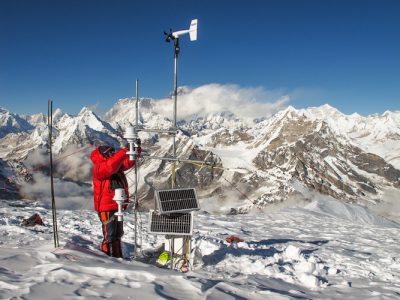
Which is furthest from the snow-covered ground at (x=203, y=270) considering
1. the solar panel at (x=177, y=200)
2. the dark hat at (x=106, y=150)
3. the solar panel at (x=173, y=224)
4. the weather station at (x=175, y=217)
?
the dark hat at (x=106, y=150)

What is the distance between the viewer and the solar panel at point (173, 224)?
1099 centimetres

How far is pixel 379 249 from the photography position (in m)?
17.6

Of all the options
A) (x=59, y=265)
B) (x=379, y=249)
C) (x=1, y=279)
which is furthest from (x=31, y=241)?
(x=379, y=249)

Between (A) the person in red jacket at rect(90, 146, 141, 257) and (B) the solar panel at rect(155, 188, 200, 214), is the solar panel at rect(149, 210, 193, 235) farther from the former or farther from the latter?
(A) the person in red jacket at rect(90, 146, 141, 257)

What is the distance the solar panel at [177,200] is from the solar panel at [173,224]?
292 mm

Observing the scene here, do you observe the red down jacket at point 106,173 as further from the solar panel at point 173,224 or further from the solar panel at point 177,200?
the solar panel at point 173,224

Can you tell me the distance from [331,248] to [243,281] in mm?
9002

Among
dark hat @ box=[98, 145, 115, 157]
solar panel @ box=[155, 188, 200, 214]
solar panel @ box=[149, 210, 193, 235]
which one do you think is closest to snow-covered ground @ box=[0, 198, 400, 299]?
solar panel @ box=[149, 210, 193, 235]

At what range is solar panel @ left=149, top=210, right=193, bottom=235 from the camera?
11.0m

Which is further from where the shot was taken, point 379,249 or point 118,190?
point 379,249

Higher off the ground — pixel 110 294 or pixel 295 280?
pixel 110 294

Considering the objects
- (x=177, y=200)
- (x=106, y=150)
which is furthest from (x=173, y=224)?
(x=106, y=150)

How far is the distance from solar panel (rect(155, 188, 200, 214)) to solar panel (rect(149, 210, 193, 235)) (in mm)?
292

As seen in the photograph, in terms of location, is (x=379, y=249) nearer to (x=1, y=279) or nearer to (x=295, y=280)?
(x=295, y=280)
